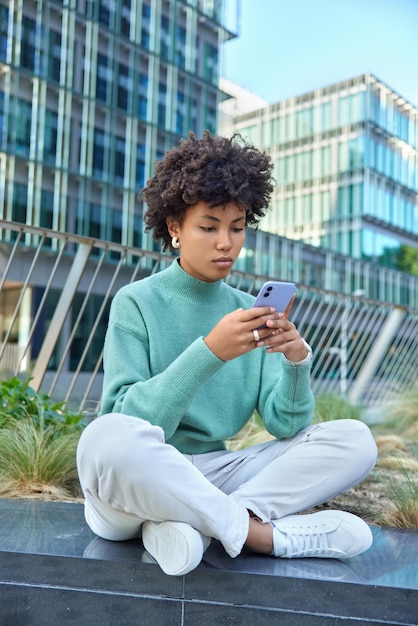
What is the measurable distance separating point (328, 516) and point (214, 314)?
77 centimetres

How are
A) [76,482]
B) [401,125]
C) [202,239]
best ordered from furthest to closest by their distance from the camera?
[401,125]
[76,482]
[202,239]

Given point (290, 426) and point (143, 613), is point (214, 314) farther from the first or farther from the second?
point (143, 613)

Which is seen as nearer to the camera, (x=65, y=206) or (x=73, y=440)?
(x=73, y=440)

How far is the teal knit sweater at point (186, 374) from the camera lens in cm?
191

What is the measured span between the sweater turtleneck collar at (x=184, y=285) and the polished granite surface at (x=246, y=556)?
808mm

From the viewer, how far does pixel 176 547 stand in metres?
1.76

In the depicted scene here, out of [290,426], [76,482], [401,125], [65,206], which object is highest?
[401,125]

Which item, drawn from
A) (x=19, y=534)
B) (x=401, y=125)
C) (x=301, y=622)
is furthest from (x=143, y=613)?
(x=401, y=125)

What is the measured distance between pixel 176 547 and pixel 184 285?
2.93 ft

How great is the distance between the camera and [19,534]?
2193 millimetres

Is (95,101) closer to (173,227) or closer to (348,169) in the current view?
(348,169)

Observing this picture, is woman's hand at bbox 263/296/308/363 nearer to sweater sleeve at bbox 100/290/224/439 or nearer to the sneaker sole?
sweater sleeve at bbox 100/290/224/439

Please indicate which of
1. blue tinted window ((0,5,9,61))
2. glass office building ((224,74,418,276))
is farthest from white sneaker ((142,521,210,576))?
glass office building ((224,74,418,276))

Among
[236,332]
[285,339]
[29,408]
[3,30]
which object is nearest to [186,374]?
[236,332]
